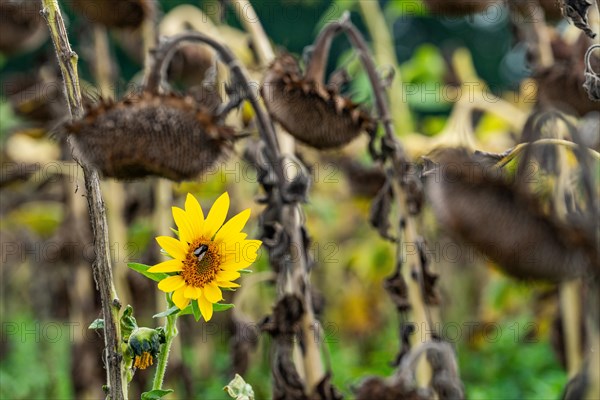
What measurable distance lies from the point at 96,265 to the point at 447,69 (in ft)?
8.60

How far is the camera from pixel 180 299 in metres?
0.83

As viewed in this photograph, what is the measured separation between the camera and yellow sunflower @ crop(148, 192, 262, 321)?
83 centimetres

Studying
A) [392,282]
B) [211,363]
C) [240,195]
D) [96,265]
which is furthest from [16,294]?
[96,265]

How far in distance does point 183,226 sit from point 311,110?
407mm

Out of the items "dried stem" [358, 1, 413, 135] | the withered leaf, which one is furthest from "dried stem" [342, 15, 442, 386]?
"dried stem" [358, 1, 413, 135]

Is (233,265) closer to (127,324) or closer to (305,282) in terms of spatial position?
(127,324)

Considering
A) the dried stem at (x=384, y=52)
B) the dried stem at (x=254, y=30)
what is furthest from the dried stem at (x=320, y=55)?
the dried stem at (x=384, y=52)

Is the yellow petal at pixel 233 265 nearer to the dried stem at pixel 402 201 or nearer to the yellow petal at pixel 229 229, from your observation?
the yellow petal at pixel 229 229

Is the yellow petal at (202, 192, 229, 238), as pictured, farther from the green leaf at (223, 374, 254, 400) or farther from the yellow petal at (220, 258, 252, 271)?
the green leaf at (223, 374, 254, 400)

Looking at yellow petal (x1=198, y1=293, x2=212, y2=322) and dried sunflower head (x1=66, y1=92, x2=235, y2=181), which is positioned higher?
dried sunflower head (x1=66, y1=92, x2=235, y2=181)

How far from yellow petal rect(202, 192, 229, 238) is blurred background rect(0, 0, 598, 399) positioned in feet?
2.18

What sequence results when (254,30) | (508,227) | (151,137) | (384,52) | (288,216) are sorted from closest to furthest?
(508,227) < (151,137) < (288,216) < (254,30) < (384,52)

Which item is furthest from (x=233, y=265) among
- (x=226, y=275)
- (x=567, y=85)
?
(x=567, y=85)

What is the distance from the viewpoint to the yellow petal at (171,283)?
31.9 inches
